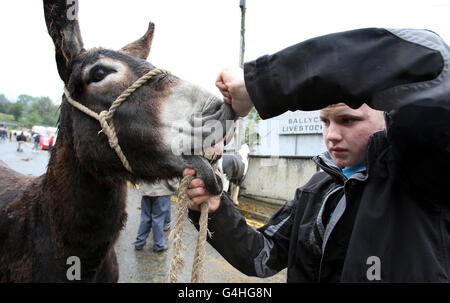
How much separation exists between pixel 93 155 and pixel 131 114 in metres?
0.41

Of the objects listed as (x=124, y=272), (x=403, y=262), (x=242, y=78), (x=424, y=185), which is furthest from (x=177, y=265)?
(x=124, y=272)

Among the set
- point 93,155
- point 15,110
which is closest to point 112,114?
point 93,155

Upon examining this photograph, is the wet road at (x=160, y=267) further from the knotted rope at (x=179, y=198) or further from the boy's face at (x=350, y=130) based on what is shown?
the boy's face at (x=350, y=130)

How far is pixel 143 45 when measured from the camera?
2494mm

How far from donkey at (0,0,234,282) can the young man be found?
0.73 feet

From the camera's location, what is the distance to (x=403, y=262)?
3.59 ft

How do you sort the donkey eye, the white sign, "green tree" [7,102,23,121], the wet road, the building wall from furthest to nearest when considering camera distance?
1. "green tree" [7,102,23,121]
2. the white sign
3. the building wall
4. the wet road
5. the donkey eye

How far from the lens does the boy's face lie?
146cm

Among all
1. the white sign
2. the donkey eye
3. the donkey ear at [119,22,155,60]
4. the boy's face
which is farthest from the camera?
the white sign

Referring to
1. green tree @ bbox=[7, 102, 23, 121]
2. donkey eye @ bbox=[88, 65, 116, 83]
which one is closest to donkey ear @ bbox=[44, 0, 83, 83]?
donkey eye @ bbox=[88, 65, 116, 83]

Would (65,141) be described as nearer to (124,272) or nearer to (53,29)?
(53,29)

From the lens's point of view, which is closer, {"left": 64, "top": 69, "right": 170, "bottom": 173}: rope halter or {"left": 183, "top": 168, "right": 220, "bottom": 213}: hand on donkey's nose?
{"left": 183, "top": 168, "right": 220, "bottom": 213}: hand on donkey's nose

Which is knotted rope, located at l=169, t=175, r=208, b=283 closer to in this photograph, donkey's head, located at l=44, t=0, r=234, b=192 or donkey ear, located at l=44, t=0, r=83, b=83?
donkey's head, located at l=44, t=0, r=234, b=192

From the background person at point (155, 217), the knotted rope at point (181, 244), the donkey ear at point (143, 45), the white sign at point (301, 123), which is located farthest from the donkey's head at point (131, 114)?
the white sign at point (301, 123)
